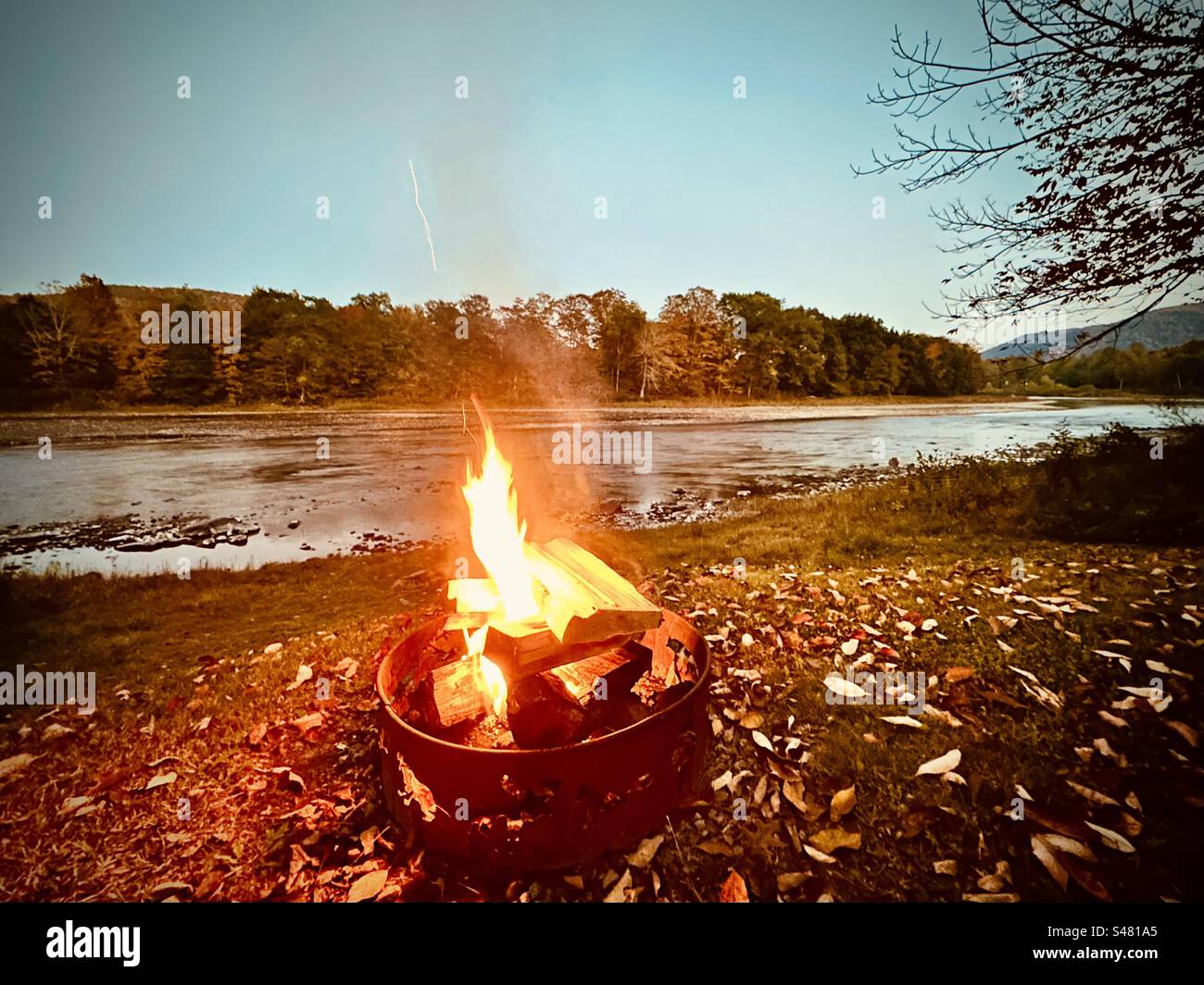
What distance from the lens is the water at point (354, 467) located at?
8359 mm

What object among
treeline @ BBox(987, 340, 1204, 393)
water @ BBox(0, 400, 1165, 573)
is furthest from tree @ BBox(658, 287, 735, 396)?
treeline @ BBox(987, 340, 1204, 393)

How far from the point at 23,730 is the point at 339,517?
5854mm

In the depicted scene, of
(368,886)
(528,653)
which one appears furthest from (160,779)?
(528,653)

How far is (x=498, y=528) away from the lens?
3.53 meters

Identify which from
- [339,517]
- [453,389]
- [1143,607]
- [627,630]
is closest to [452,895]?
[627,630]

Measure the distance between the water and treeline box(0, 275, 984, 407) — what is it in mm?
1695

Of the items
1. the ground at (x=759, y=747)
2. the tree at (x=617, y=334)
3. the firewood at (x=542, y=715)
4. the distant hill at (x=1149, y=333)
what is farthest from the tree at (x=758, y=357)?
the firewood at (x=542, y=715)

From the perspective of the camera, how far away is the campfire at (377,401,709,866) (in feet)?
6.84

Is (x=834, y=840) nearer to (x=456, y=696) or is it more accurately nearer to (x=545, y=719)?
(x=545, y=719)

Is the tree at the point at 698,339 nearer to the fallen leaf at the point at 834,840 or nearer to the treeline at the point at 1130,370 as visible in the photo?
the treeline at the point at 1130,370

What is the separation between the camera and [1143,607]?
4.09 m

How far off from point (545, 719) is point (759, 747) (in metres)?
1.47

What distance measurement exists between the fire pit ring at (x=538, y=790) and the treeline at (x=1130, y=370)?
284 inches
